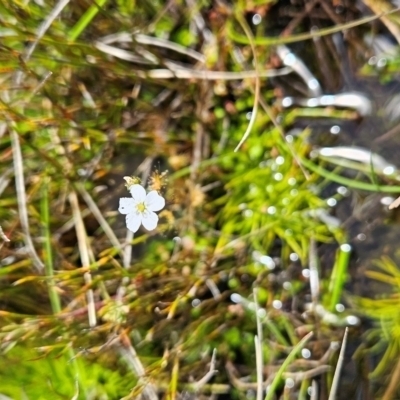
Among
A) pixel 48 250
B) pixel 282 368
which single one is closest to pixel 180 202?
pixel 48 250

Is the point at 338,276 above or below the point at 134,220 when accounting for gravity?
below

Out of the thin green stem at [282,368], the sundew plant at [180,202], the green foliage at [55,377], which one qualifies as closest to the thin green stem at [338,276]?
the sundew plant at [180,202]

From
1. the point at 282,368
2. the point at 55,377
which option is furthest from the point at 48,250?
the point at 282,368

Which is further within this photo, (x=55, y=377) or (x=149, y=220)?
(x=55, y=377)

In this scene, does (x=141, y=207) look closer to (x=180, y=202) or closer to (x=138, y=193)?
(x=138, y=193)

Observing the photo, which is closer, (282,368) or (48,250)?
(282,368)

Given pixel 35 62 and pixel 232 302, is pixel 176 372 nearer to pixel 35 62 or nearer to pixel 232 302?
pixel 232 302

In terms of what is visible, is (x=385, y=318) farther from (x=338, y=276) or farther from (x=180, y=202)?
(x=180, y=202)

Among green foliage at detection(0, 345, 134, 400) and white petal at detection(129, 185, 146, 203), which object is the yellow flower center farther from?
green foliage at detection(0, 345, 134, 400)

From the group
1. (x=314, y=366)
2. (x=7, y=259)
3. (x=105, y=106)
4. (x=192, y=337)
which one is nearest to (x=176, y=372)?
(x=192, y=337)
